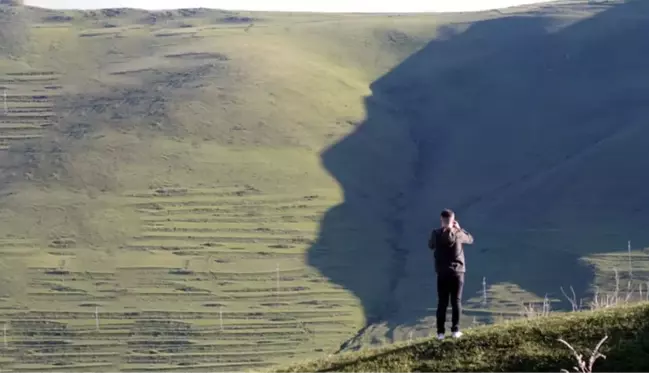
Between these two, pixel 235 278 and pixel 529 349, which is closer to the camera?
pixel 529 349

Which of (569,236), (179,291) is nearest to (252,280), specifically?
(179,291)

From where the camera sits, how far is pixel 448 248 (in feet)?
35.7

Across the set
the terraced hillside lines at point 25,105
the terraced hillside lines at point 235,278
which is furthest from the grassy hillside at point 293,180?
the terraced hillside lines at point 25,105

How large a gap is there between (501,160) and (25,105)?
152 feet

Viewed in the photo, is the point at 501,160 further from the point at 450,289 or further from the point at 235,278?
the point at 450,289

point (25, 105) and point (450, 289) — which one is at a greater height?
point (25, 105)

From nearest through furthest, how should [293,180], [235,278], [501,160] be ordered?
1. [235,278]
2. [293,180]
3. [501,160]

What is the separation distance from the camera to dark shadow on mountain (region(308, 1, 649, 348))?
55062mm

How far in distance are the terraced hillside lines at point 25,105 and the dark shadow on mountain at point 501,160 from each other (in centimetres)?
2711

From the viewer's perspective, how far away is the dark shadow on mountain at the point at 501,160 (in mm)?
55062

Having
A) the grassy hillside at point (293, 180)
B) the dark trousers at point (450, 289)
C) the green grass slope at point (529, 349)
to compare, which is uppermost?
the grassy hillside at point (293, 180)

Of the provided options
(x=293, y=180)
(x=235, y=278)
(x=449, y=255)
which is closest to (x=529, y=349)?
(x=449, y=255)

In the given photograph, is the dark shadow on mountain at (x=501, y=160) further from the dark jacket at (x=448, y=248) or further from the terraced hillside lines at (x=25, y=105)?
the dark jacket at (x=448, y=248)

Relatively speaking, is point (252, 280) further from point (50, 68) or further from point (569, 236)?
point (50, 68)
